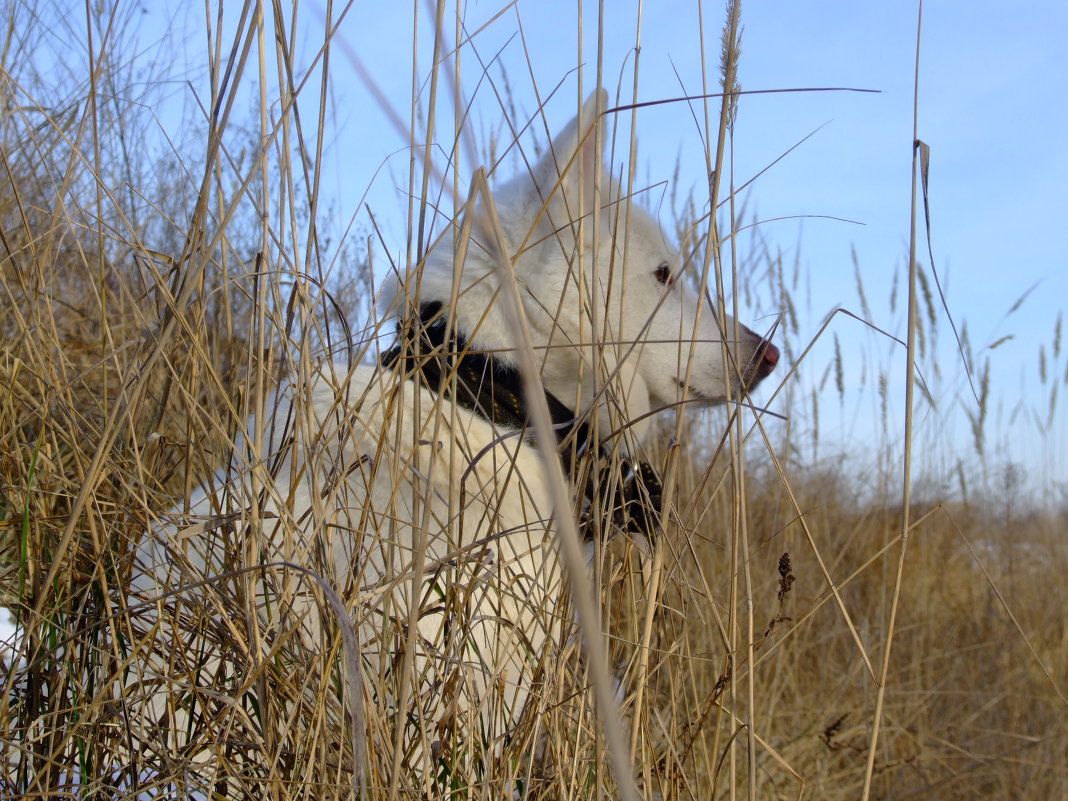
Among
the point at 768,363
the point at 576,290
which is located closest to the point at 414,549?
the point at 576,290

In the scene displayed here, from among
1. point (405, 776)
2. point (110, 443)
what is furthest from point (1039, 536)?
point (110, 443)

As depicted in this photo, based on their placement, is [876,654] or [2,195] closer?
[2,195]

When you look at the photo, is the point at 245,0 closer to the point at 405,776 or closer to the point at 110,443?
the point at 110,443

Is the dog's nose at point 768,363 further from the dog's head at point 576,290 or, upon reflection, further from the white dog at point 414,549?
the white dog at point 414,549

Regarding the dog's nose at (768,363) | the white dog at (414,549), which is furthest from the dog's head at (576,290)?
the white dog at (414,549)

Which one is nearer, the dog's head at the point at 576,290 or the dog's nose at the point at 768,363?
the dog's head at the point at 576,290

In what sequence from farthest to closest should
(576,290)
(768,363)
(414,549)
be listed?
(768,363) → (576,290) → (414,549)

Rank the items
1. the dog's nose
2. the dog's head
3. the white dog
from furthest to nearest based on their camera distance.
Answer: the dog's nose < the dog's head < the white dog

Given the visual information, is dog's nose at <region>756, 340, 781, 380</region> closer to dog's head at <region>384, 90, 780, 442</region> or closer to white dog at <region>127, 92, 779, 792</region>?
dog's head at <region>384, 90, 780, 442</region>

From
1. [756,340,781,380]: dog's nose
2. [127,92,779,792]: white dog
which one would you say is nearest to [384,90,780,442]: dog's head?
[756,340,781,380]: dog's nose

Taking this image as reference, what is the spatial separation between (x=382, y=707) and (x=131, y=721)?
0.29 m

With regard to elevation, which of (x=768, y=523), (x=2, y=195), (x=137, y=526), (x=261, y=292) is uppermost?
(x=2, y=195)

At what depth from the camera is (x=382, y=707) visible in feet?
2.87

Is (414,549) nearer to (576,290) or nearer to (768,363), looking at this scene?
(576,290)
